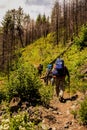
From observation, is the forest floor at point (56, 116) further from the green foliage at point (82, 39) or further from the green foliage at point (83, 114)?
the green foliage at point (82, 39)

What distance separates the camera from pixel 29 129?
28.2 feet

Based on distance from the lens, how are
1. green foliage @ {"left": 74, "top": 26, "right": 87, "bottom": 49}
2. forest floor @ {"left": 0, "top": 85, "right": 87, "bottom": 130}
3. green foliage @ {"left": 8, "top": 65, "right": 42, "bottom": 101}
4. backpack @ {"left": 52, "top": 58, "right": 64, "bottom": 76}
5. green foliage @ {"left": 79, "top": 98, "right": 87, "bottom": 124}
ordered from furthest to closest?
green foliage @ {"left": 74, "top": 26, "right": 87, "bottom": 49}, backpack @ {"left": 52, "top": 58, "right": 64, "bottom": 76}, green foliage @ {"left": 8, "top": 65, "right": 42, "bottom": 101}, forest floor @ {"left": 0, "top": 85, "right": 87, "bottom": 130}, green foliage @ {"left": 79, "top": 98, "right": 87, "bottom": 124}

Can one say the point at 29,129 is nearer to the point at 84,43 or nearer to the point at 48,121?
the point at 48,121

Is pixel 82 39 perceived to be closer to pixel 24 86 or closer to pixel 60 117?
pixel 24 86

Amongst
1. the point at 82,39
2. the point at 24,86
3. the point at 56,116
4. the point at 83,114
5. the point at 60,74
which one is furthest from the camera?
the point at 82,39

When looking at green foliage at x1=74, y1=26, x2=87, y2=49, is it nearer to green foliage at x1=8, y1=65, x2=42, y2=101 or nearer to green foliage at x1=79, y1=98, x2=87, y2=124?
green foliage at x1=8, y1=65, x2=42, y2=101

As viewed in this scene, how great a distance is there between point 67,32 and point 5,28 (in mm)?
22174

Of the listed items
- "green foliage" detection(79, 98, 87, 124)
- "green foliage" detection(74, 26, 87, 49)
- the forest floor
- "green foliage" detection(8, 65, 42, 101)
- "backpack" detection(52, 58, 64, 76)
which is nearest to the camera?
"green foliage" detection(79, 98, 87, 124)

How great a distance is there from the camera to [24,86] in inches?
559

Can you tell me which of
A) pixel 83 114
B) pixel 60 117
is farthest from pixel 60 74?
pixel 83 114

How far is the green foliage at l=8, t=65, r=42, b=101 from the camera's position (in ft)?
46.6

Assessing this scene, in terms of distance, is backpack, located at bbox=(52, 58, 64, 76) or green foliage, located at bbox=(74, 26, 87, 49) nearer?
backpack, located at bbox=(52, 58, 64, 76)

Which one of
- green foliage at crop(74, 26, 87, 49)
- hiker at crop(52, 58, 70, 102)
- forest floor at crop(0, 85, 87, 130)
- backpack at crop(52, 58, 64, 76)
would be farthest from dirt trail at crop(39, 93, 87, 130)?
green foliage at crop(74, 26, 87, 49)

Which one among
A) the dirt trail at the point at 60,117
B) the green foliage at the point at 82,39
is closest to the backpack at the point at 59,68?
the dirt trail at the point at 60,117
